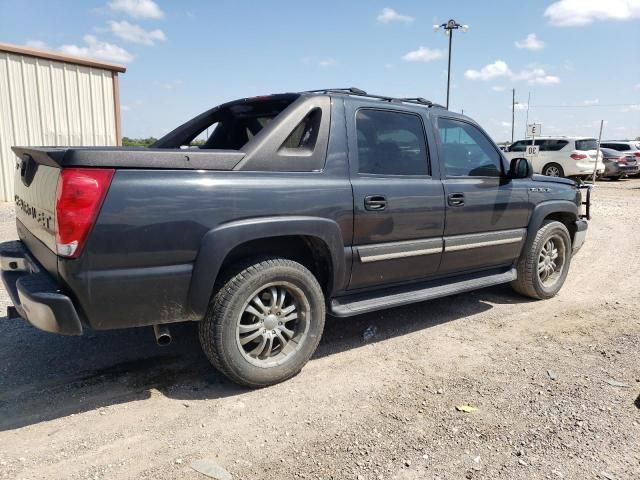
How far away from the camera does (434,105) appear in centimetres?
446

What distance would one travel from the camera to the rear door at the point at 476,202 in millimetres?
4281

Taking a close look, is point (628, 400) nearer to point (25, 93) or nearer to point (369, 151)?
point (369, 151)

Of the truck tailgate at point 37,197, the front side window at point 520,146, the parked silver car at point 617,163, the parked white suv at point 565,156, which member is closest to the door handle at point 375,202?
the truck tailgate at point 37,197

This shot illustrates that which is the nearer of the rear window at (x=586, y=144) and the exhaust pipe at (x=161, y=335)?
the exhaust pipe at (x=161, y=335)

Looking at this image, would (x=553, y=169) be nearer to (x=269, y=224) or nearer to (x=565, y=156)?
(x=565, y=156)

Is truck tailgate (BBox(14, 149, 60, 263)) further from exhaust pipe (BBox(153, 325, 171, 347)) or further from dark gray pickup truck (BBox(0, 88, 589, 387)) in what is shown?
exhaust pipe (BBox(153, 325, 171, 347))

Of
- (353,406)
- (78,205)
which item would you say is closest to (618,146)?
(353,406)

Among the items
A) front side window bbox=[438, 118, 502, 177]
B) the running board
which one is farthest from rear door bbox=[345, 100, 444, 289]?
front side window bbox=[438, 118, 502, 177]

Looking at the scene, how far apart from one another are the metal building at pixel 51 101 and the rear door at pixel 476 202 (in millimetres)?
10289

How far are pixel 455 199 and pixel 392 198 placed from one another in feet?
2.34

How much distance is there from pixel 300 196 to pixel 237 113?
156 cm

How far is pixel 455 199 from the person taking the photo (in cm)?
423

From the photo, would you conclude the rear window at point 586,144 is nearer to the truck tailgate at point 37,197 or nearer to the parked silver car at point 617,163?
the parked silver car at point 617,163

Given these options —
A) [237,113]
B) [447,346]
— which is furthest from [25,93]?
[447,346]
